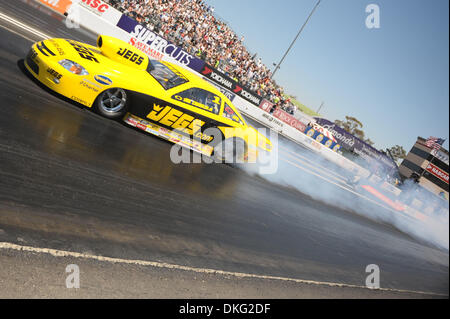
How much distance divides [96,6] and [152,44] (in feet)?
10.2

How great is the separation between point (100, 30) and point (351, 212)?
551 inches

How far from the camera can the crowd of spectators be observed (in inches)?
717

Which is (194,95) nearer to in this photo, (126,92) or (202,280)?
(126,92)

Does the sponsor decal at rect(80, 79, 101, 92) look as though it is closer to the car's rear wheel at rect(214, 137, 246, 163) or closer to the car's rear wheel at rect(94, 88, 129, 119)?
the car's rear wheel at rect(94, 88, 129, 119)

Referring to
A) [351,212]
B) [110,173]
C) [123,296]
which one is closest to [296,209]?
[351,212]

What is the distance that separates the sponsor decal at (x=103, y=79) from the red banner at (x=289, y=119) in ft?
60.2

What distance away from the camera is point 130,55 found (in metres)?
6.73

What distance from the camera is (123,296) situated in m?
3.30

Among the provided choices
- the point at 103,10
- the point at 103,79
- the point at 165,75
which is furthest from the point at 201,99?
the point at 103,10

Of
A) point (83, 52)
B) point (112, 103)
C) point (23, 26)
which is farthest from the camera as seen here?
point (23, 26)

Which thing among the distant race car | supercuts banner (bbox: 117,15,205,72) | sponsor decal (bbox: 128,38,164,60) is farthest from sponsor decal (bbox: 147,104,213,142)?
supercuts banner (bbox: 117,15,205,72)

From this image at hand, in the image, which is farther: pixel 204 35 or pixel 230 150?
pixel 204 35

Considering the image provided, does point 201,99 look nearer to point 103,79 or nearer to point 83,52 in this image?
point 103,79

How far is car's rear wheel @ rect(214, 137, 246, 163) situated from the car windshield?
6.18 ft
